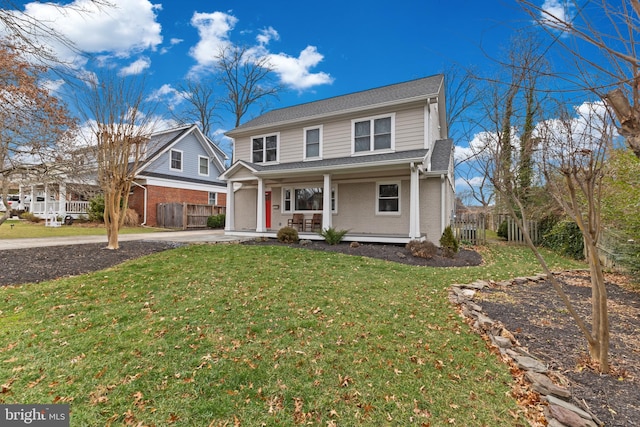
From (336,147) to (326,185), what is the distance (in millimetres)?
2411

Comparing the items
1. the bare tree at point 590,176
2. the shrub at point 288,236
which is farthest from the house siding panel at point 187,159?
the bare tree at point 590,176

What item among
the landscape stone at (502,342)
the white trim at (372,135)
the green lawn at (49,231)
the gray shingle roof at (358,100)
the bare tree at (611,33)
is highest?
the gray shingle roof at (358,100)

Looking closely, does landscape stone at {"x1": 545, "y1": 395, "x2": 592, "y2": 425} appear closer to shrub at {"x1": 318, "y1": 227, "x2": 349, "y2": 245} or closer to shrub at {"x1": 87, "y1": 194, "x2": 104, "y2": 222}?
shrub at {"x1": 318, "y1": 227, "x2": 349, "y2": 245}

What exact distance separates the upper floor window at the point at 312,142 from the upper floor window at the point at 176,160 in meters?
11.7

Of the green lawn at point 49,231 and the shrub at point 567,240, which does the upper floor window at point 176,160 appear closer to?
the green lawn at point 49,231

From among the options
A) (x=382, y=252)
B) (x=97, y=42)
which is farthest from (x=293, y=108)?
(x=97, y=42)

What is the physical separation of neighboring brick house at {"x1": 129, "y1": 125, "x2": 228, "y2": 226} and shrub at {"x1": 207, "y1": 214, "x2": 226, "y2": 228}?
2869 millimetres

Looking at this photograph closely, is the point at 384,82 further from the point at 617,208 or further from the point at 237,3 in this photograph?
the point at 617,208

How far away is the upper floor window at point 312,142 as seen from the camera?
13.8 metres

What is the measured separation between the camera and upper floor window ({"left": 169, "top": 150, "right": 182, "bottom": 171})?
20.9 m

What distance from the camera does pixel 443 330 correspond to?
155 inches

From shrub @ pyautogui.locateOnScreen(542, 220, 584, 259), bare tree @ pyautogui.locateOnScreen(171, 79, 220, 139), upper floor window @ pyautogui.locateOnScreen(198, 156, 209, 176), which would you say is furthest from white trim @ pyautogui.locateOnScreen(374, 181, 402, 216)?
bare tree @ pyautogui.locateOnScreen(171, 79, 220, 139)

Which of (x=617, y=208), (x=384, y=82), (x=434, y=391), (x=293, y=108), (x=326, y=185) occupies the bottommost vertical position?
(x=434, y=391)

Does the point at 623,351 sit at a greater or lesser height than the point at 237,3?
lesser
